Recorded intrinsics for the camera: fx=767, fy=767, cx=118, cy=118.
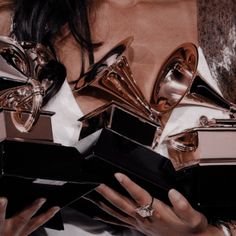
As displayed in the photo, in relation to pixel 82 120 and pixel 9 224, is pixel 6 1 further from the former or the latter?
pixel 9 224

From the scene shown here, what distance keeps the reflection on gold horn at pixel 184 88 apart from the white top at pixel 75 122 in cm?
1

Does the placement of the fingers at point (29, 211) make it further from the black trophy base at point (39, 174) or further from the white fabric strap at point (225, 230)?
the white fabric strap at point (225, 230)

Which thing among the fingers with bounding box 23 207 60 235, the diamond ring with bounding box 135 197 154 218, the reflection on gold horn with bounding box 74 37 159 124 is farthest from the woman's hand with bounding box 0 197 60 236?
the reflection on gold horn with bounding box 74 37 159 124

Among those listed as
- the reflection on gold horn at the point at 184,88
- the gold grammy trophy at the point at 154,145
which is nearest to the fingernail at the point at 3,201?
the gold grammy trophy at the point at 154,145

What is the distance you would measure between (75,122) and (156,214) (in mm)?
189

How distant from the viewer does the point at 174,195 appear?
91 cm

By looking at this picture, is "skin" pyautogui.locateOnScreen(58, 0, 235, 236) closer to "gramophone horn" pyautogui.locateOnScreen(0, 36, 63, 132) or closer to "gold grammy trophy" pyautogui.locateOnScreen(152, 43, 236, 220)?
"gold grammy trophy" pyautogui.locateOnScreen(152, 43, 236, 220)

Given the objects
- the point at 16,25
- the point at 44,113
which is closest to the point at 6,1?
the point at 16,25

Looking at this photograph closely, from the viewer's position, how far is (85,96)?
1.08 meters

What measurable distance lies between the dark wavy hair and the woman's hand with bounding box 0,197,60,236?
→ 11.4 inches

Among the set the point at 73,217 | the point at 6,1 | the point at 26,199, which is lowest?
the point at 73,217

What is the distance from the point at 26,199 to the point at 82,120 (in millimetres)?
167

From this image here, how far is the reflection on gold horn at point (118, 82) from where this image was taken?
1034mm

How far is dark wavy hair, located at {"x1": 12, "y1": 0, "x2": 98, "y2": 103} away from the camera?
109 cm
